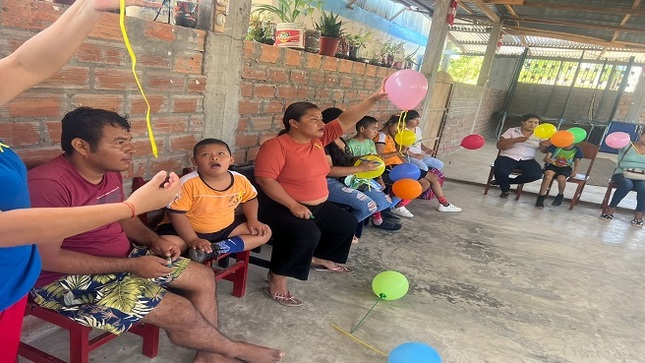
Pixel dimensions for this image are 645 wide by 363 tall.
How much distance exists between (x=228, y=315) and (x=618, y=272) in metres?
3.17

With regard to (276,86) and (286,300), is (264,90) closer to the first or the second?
(276,86)

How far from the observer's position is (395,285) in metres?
2.36

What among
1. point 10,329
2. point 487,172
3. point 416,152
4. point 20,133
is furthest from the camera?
point 487,172

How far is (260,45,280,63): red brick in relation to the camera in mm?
2572

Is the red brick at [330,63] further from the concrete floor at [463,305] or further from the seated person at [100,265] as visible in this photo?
the seated person at [100,265]

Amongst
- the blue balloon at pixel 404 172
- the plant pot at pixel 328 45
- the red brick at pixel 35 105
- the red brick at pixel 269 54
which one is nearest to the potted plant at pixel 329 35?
the plant pot at pixel 328 45

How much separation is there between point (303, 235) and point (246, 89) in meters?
1.00

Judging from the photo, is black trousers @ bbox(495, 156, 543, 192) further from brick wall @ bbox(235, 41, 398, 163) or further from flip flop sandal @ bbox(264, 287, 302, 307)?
flip flop sandal @ bbox(264, 287, 302, 307)

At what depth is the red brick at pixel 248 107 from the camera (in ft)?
8.33

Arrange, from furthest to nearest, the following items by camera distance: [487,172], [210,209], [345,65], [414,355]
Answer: [487,172] → [345,65] → [210,209] → [414,355]

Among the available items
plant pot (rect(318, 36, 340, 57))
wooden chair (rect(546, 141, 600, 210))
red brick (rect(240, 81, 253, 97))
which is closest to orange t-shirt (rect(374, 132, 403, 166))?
plant pot (rect(318, 36, 340, 57))

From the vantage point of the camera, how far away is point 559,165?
492cm

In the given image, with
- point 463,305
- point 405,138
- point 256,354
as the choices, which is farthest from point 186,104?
point 405,138

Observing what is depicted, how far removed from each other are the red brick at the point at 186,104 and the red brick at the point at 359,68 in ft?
6.32
